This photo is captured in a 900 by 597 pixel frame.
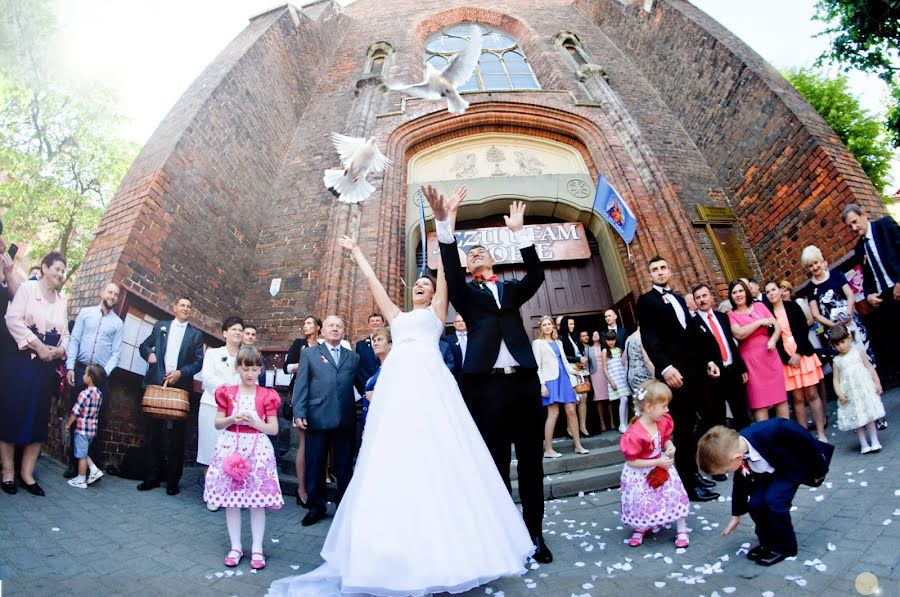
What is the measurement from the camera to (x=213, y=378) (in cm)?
455

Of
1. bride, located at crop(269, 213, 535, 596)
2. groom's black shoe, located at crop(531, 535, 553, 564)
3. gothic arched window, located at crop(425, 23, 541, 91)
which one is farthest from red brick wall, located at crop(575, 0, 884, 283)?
bride, located at crop(269, 213, 535, 596)

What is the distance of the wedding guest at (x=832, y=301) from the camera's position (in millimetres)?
4527

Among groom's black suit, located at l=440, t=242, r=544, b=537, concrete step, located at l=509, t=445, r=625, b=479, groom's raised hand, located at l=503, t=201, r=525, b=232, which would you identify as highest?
groom's raised hand, located at l=503, t=201, r=525, b=232

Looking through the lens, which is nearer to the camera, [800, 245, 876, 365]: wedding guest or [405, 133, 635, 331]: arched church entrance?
[800, 245, 876, 365]: wedding guest

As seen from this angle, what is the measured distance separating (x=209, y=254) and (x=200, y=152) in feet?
5.49

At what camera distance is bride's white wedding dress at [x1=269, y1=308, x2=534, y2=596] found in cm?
203

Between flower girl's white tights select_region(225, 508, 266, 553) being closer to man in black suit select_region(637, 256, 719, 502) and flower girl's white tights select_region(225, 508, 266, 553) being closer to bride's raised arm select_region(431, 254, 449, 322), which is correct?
bride's raised arm select_region(431, 254, 449, 322)

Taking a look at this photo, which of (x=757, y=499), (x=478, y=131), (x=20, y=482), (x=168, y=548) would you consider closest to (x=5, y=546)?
(x=168, y=548)

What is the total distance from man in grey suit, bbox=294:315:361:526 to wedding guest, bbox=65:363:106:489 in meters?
1.88

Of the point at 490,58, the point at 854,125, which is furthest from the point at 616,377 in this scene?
the point at 854,125

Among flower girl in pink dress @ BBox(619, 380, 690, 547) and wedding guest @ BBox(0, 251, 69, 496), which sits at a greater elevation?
wedding guest @ BBox(0, 251, 69, 496)

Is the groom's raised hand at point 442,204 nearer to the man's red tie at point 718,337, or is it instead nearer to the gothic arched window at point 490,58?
the man's red tie at point 718,337

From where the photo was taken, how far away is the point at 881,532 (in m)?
2.43

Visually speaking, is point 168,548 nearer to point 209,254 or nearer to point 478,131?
point 209,254
